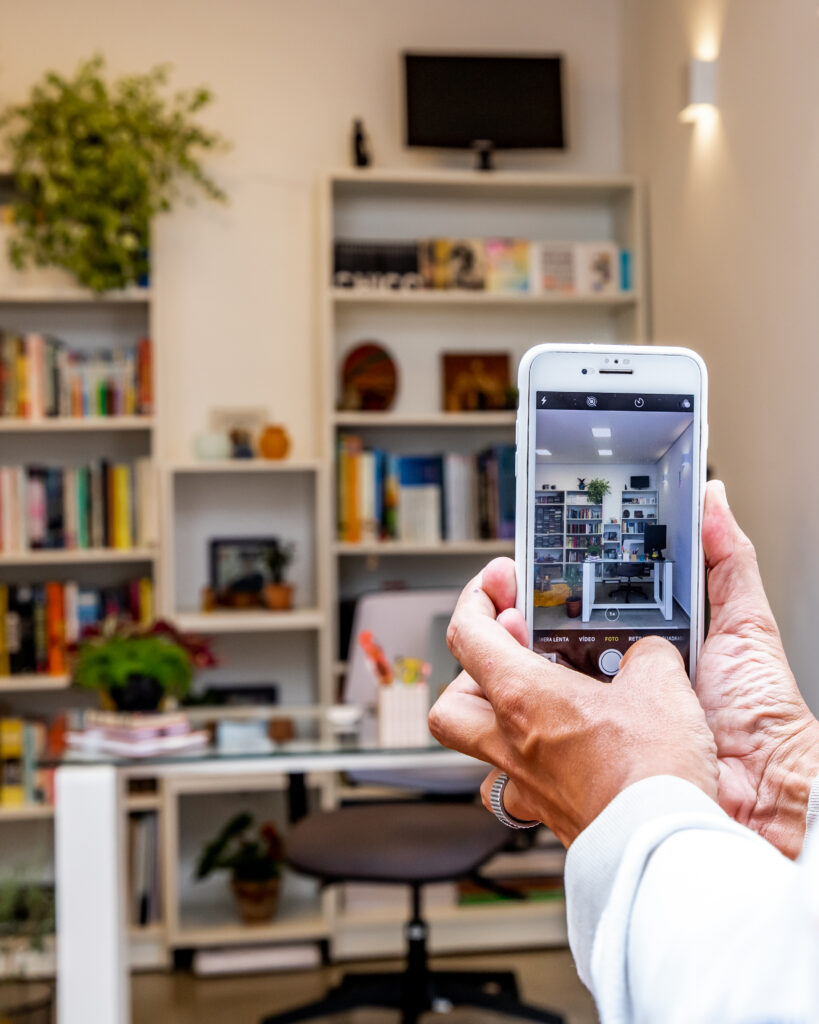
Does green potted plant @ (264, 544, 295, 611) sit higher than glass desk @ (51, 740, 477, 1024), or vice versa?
green potted plant @ (264, 544, 295, 611)

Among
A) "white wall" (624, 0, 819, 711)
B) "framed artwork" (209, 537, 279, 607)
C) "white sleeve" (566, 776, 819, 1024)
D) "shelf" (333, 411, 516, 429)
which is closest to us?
"white sleeve" (566, 776, 819, 1024)

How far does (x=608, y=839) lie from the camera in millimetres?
500

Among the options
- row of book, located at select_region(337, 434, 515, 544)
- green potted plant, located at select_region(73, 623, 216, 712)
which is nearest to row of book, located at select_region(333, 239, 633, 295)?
row of book, located at select_region(337, 434, 515, 544)

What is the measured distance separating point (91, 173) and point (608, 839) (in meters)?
3.13

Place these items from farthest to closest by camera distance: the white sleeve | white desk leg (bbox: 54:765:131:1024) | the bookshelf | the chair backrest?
the bookshelf
the chair backrest
white desk leg (bbox: 54:765:131:1024)
the white sleeve

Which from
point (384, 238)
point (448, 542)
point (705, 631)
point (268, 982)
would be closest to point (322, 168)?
point (384, 238)

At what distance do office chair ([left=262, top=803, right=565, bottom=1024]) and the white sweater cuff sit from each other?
6.77 feet

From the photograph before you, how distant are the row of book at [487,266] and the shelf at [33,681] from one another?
1.46 m

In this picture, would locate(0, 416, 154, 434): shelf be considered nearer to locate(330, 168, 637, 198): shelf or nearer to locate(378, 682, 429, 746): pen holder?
locate(330, 168, 637, 198): shelf

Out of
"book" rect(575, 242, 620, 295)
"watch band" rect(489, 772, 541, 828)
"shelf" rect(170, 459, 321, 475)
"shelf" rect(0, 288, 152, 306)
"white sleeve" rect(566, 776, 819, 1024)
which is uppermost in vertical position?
"book" rect(575, 242, 620, 295)

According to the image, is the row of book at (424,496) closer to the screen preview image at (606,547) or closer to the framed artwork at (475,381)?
the framed artwork at (475,381)

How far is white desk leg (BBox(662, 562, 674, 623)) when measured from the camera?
2.65ft

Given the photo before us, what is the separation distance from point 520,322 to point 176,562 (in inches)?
54.8

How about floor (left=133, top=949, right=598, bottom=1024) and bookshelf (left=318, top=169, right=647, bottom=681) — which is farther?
bookshelf (left=318, top=169, right=647, bottom=681)
